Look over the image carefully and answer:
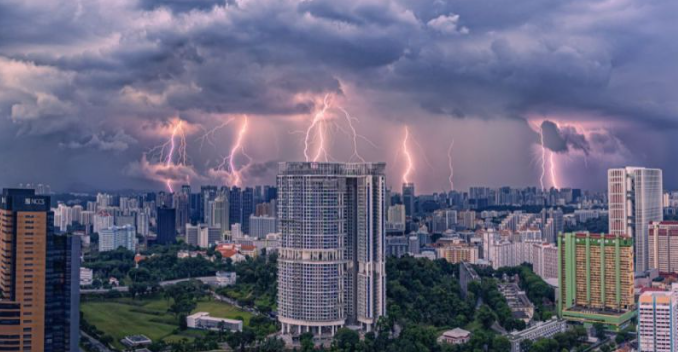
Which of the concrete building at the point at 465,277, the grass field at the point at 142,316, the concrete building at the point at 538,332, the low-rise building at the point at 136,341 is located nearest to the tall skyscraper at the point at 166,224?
the grass field at the point at 142,316

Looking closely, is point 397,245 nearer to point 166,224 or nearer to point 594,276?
point 166,224

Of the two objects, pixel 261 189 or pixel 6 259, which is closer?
pixel 6 259

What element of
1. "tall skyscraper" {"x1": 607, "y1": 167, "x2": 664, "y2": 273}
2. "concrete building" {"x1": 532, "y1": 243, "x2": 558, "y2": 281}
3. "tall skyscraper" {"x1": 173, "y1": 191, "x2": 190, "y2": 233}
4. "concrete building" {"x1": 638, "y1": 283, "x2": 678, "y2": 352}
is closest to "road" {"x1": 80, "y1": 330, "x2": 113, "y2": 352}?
"concrete building" {"x1": 638, "y1": 283, "x2": 678, "y2": 352}

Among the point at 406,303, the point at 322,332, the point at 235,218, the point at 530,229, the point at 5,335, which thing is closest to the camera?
the point at 5,335

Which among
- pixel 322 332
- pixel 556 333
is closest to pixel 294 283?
pixel 322 332

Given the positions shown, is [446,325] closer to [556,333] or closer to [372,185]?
[556,333]

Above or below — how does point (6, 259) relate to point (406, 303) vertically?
above

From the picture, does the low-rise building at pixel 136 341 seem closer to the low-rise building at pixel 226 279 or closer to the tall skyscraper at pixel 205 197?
the low-rise building at pixel 226 279

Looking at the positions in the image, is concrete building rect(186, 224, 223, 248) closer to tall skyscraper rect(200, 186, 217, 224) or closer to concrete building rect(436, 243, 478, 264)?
tall skyscraper rect(200, 186, 217, 224)
